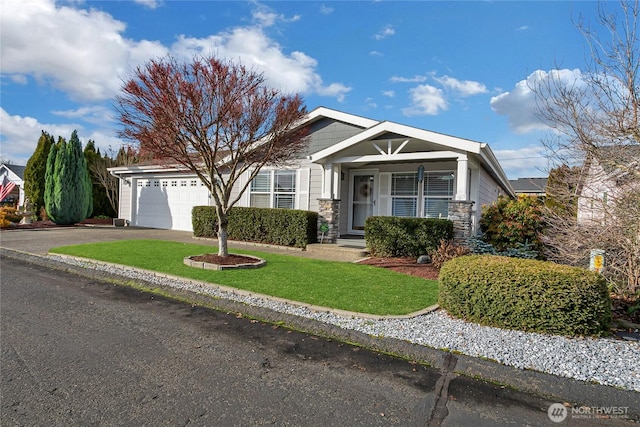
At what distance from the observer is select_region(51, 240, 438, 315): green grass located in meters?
5.46

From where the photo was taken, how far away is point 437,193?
11414mm

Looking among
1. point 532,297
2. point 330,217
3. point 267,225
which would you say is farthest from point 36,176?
point 532,297

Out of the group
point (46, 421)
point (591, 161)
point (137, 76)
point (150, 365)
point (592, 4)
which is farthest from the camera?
point (137, 76)

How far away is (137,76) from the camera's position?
270 inches

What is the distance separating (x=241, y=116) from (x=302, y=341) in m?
5.18

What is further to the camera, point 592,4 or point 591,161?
point 591,161

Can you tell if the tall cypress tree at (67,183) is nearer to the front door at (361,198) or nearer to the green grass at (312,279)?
the green grass at (312,279)

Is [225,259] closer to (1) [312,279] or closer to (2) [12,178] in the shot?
(1) [312,279]

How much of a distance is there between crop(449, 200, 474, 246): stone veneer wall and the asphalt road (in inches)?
256

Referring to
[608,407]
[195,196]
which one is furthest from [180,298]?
[195,196]

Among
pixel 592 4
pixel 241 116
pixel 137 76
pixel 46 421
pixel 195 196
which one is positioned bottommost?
pixel 46 421

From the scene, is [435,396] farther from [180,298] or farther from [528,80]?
[528,80]

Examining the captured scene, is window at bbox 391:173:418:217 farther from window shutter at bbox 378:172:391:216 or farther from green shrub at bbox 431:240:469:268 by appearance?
green shrub at bbox 431:240:469:268

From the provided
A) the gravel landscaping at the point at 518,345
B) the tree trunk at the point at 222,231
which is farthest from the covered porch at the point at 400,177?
the gravel landscaping at the point at 518,345
